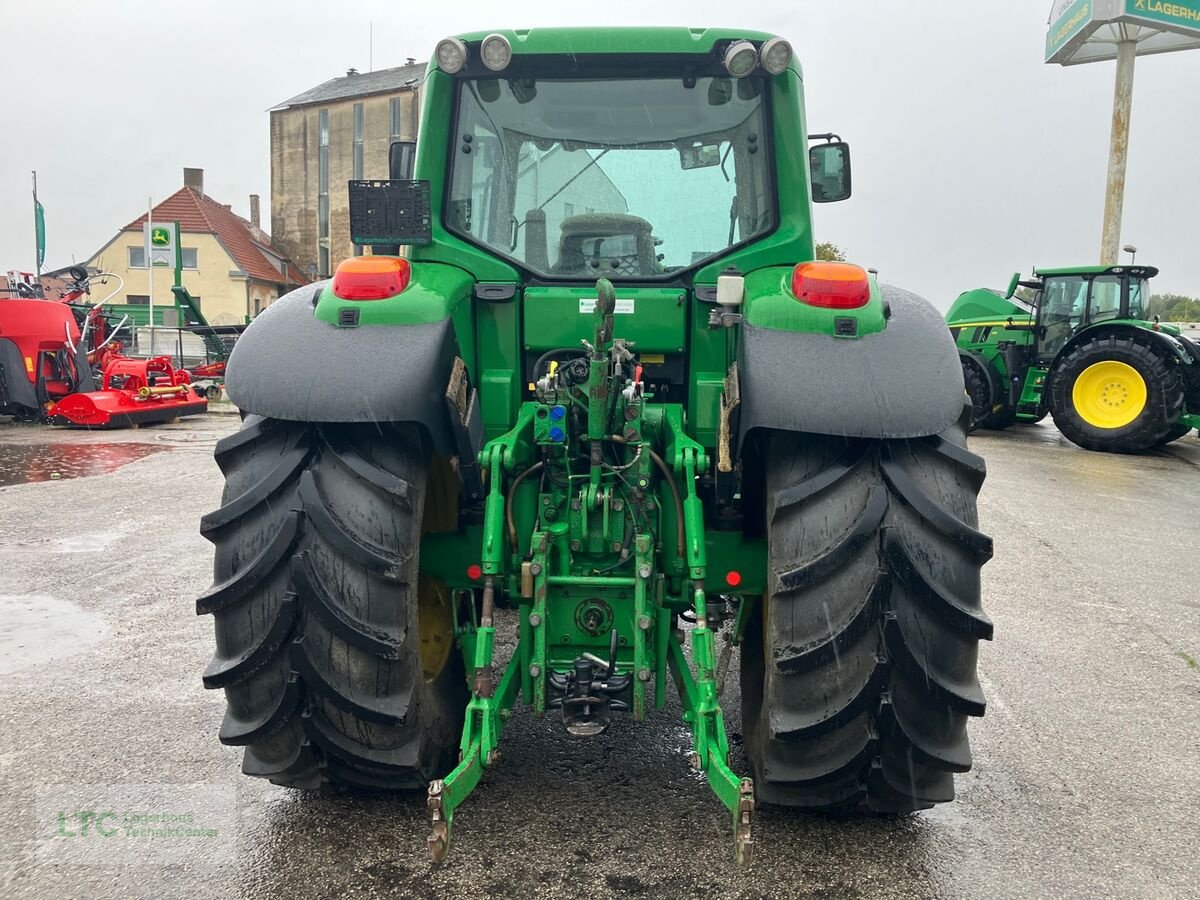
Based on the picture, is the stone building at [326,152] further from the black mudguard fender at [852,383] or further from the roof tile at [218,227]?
the black mudguard fender at [852,383]

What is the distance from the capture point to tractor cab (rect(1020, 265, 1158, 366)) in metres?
14.0

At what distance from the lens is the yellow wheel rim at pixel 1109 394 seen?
12.9 metres

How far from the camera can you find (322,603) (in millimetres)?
2400

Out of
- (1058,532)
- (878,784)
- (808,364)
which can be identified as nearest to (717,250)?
(808,364)

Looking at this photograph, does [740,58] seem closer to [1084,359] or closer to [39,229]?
[1084,359]

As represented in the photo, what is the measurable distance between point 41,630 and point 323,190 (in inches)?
1660

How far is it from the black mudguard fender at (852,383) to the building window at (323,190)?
44.0 meters

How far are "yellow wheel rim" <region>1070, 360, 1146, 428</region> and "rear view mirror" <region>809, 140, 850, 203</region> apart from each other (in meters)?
10.9

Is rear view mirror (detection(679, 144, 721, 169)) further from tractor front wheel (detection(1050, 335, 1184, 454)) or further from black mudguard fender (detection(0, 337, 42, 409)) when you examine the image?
black mudguard fender (detection(0, 337, 42, 409))

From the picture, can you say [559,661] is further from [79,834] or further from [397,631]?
[79,834]

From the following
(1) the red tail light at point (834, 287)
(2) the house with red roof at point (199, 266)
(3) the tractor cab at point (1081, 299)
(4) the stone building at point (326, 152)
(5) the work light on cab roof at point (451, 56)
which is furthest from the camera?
(4) the stone building at point (326, 152)

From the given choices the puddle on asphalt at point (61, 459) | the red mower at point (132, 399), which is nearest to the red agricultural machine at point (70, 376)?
the red mower at point (132, 399)

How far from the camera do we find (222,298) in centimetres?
3884

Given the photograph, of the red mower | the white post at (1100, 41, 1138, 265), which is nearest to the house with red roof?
the red mower
